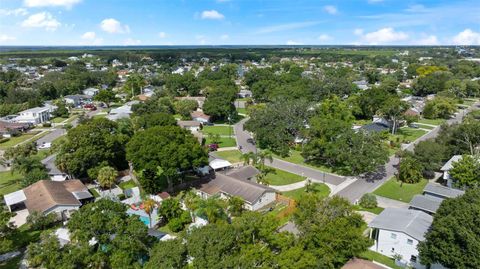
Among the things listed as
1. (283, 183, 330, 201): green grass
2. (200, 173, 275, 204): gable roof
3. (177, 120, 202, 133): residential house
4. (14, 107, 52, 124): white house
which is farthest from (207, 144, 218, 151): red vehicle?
(14, 107, 52, 124): white house

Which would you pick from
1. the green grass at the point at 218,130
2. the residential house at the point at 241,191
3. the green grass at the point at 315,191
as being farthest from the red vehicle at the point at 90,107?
the green grass at the point at 315,191

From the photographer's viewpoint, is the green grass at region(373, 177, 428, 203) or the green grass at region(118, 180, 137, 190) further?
the green grass at region(118, 180, 137, 190)

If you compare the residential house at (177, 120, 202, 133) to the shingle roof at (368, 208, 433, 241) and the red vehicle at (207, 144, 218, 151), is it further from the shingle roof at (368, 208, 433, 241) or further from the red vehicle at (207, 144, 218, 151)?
the shingle roof at (368, 208, 433, 241)

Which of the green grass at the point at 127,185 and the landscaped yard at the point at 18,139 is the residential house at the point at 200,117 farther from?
the green grass at the point at 127,185

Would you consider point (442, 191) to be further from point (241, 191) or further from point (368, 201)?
point (241, 191)

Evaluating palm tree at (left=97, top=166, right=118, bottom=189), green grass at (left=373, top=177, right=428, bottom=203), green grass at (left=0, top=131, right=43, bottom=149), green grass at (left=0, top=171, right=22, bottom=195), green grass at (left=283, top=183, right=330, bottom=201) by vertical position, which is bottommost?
green grass at (left=0, top=171, right=22, bottom=195)
